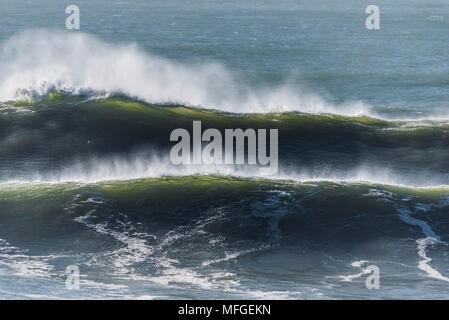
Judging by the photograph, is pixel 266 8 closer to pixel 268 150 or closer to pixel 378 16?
pixel 378 16

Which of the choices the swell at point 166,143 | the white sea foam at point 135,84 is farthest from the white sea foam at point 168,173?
the white sea foam at point 135,84

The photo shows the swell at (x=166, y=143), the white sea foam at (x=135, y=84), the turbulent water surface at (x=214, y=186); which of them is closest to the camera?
the turbulent water surface at (x=214, y=186)

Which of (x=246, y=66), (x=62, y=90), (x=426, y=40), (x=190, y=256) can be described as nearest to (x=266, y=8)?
(x=426, y=40)

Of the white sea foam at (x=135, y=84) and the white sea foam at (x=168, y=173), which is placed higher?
the white sea foam at (x=135, y=84)

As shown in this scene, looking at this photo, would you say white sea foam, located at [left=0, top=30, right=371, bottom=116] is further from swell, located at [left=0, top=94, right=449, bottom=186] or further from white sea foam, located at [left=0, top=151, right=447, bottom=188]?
white sea foam, located at [left=0, top=151, right=447, bottom=188]

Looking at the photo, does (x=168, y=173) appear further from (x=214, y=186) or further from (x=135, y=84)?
(x=135, y=84)

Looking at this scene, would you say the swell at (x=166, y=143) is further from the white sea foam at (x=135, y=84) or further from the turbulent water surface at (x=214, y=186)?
the white sea foam at (x=135, y=84)

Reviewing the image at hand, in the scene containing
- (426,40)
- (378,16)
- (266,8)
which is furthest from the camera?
(266,8)

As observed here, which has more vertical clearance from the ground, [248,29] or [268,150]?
[248,29]
